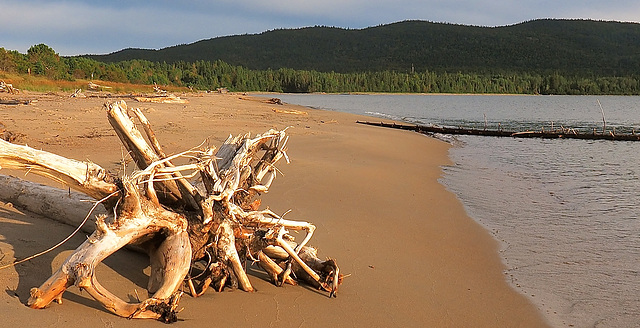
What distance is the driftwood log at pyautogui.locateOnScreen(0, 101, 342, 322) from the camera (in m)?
3.14

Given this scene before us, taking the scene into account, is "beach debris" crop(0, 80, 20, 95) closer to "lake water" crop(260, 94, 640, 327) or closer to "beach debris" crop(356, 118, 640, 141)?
"beach debris" crop(356, 118, 640, 141)

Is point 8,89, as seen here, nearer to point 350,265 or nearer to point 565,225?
point 350,265

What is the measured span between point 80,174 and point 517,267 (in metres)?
4.14

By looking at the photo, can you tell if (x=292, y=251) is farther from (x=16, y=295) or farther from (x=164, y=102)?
(x=164, y=102)

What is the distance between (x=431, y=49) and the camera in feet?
589

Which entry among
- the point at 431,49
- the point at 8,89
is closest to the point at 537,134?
the point at 8,89

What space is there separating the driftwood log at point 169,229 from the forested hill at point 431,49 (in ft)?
513

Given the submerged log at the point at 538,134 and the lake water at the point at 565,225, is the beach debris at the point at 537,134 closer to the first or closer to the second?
the submerged log at the point at 538,134

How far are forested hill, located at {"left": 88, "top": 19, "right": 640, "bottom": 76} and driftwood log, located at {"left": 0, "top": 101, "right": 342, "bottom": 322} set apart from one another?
156392mm

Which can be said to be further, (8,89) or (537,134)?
(8,89)

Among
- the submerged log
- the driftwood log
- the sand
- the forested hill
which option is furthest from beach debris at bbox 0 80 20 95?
the forested hill

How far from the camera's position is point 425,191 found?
8812 millimetres

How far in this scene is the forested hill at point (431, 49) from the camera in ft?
534

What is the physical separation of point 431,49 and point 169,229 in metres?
185
